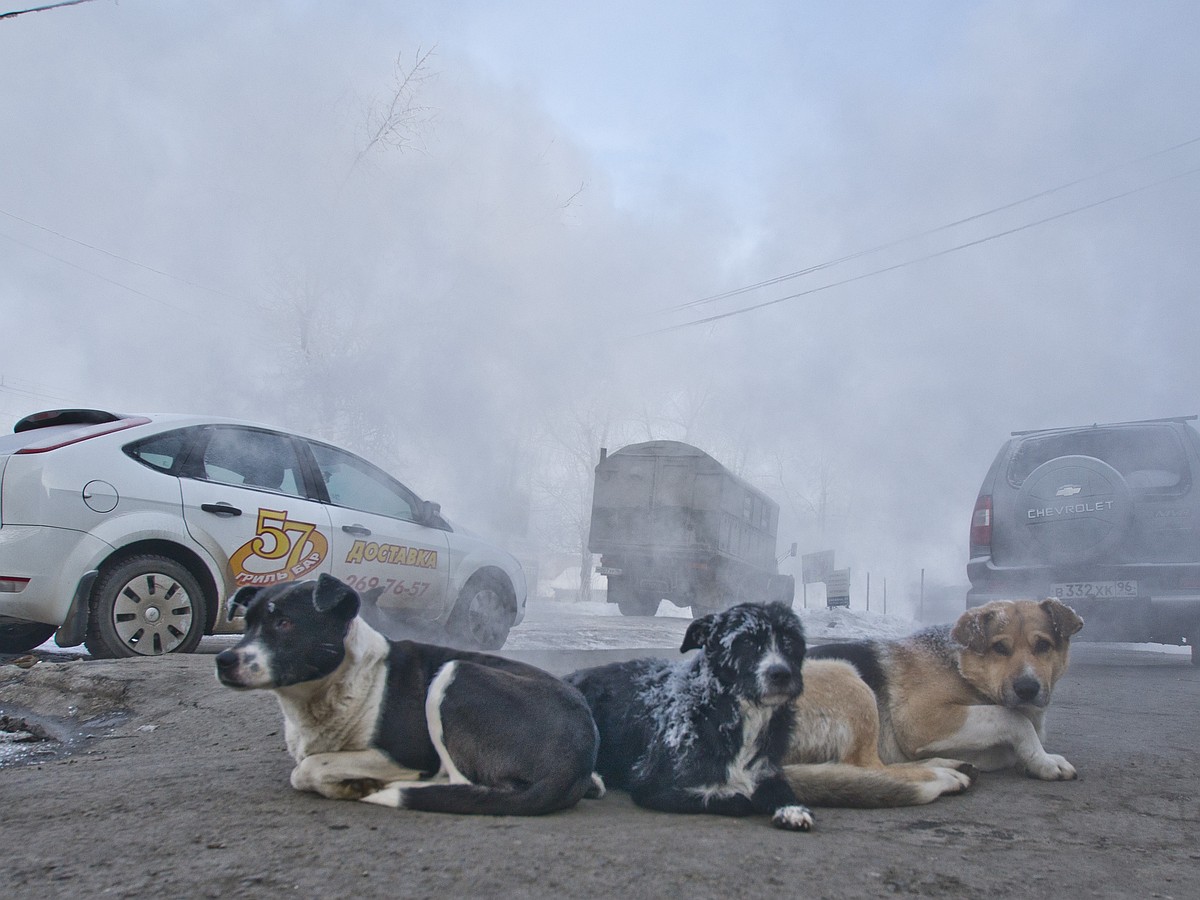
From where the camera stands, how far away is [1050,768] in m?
2.94

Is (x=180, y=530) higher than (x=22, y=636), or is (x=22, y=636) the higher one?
(x=180, y=530)

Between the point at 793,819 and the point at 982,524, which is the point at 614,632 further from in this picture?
the point at 793,819

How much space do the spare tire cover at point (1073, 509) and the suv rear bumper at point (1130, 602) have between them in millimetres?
187

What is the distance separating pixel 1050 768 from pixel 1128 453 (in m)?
4.84

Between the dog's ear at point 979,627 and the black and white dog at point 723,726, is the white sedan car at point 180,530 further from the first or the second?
the dog's ear at point 979,627

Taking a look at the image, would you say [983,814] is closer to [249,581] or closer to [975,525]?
[249,581]

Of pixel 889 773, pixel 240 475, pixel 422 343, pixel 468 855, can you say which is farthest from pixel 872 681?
pixel 422 343

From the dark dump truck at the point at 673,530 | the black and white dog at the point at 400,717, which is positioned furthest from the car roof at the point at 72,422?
the dark dump truck at the point at 673,530

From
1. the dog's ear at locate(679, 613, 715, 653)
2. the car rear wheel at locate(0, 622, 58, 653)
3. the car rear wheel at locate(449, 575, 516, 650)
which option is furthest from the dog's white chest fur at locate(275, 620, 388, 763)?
the car rear wheel at locate(449, 575, 516, 650)

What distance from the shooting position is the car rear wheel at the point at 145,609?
14.1 ft

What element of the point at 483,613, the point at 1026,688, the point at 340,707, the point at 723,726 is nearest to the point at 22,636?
the point at 483,613

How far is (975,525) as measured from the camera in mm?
6934

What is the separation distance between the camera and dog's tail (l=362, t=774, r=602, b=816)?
7.32 feet

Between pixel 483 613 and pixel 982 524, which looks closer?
pixel 483 613
